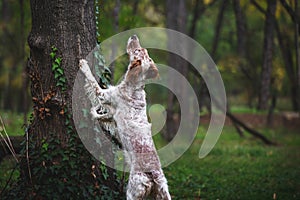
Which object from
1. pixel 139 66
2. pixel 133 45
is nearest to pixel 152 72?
pixel 139 66

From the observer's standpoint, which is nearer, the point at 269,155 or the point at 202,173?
the point at 202,173

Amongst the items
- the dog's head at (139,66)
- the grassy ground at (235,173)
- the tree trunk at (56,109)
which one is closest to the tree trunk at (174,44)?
the grassy ground at (235,173)

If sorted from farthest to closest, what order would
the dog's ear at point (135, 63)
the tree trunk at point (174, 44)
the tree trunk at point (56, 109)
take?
the tree trunk at point (174, 44) → the tree trunk at point (56, 109) → the dog's ear at point (135, 63)

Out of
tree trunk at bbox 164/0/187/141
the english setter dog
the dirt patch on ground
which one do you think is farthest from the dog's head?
the dirt patch on ground

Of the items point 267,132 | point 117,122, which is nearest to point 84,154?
point 117,122

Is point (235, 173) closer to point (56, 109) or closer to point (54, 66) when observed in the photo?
point (56, 109)

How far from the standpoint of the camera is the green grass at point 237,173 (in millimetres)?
8016

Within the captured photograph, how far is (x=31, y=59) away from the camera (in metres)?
6.41

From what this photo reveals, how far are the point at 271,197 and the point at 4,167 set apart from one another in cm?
454

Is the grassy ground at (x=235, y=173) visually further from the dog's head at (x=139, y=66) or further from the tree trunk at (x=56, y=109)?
the dog's head at (x=139, y=66)

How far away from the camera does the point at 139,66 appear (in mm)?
5102

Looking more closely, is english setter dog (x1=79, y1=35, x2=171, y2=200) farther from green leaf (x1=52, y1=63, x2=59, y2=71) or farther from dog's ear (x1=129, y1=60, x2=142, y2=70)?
green leaf (x1=52, y1=63, x2=59, y2=71)

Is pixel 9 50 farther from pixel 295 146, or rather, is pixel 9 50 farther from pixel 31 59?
Answer: pixel 31 59

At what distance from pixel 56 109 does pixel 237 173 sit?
15.8 ft
